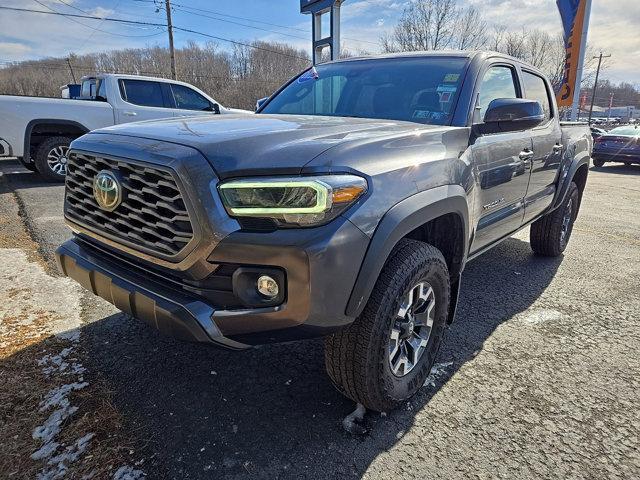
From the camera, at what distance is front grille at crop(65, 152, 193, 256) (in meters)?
1.74

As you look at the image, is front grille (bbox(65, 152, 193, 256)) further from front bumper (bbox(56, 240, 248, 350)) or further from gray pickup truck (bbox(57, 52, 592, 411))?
front bumper (bbox(56, 240, 248, 350))

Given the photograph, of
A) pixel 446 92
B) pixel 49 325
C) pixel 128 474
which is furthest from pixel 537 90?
pixel 49 325

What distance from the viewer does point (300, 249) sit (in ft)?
5.25

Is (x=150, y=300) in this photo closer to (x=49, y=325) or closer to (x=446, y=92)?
(x=49, y=325)

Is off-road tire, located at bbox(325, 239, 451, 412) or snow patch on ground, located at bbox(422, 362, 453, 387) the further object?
snow patch on ground, located at bbox(422, 362, 453, 387)

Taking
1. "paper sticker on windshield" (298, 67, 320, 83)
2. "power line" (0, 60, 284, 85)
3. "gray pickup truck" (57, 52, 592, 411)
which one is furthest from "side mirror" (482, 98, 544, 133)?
"power line" (0, 60, 284, 85)

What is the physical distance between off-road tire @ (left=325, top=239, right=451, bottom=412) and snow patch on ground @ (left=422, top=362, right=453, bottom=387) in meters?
0.28

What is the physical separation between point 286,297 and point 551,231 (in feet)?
12.6

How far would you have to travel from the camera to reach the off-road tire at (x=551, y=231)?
453cm

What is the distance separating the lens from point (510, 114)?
2572mm

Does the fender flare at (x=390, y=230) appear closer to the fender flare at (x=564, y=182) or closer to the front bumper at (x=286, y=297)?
the front bumper at (x=286, y=297)

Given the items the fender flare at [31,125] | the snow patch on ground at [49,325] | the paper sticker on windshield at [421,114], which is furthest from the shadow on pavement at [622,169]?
the snow patch on ground at [49,325]

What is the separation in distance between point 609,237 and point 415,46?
37500mm

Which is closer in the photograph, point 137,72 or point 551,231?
point 551,231
